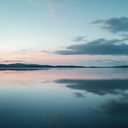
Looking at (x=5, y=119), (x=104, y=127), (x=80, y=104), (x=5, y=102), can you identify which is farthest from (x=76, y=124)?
(x=5, y=102)

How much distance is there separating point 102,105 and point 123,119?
2448 mm

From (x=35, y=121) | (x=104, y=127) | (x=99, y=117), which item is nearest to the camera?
(x=104, y=127)

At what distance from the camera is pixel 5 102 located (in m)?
10.1

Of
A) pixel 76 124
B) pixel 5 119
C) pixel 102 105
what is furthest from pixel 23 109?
pixel 102 105

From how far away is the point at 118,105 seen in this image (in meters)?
9.60

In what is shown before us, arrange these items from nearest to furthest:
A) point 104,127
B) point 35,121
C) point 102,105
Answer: point 104,127 < point 35,121 < point 102,105

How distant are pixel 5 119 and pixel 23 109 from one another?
61.2 inches

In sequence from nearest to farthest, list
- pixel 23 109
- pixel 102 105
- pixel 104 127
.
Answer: pixel 104 127 < pixel 23 109 < pixel 102 105

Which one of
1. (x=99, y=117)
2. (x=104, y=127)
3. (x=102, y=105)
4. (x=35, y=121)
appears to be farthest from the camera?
(x=102, y=105)

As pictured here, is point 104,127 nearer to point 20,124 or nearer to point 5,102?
point 20,124

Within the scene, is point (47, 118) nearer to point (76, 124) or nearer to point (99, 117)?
point (76, 124)

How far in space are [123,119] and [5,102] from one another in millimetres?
5564

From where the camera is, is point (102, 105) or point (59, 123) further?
point (102, 105)

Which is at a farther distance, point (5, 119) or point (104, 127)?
point (5, 119)
